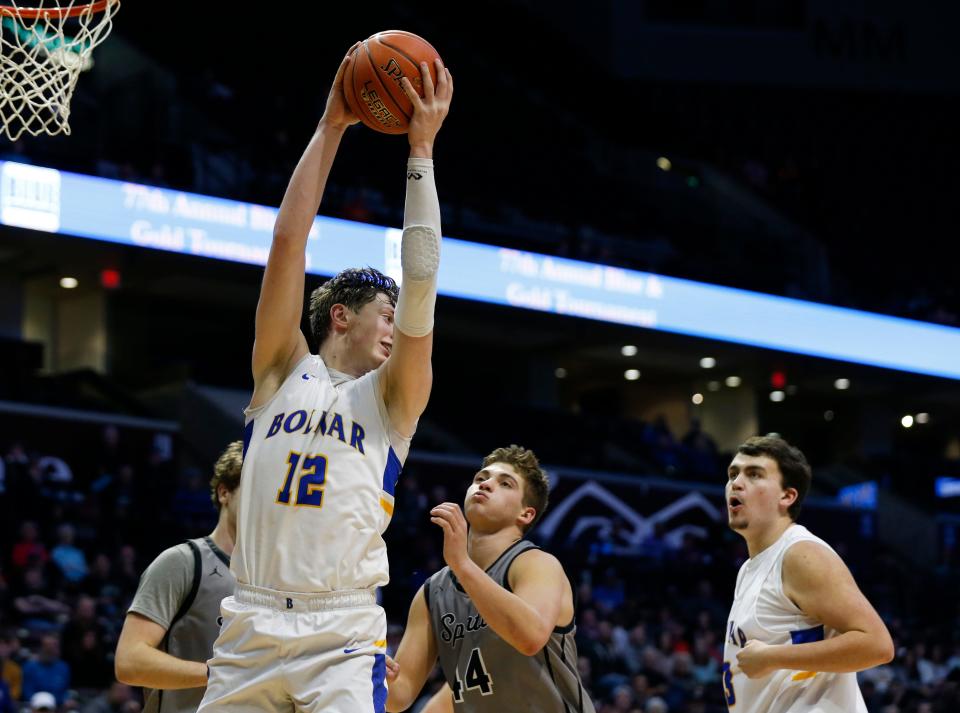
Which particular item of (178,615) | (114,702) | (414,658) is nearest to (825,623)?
(414,658)

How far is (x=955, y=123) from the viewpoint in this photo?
3045cm

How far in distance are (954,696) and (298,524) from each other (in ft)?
33.1

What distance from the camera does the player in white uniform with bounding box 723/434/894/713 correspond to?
4547 mm

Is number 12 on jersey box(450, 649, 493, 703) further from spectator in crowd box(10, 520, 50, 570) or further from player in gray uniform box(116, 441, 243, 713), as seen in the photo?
spectator in crowd box(10, 520, 50, 570)

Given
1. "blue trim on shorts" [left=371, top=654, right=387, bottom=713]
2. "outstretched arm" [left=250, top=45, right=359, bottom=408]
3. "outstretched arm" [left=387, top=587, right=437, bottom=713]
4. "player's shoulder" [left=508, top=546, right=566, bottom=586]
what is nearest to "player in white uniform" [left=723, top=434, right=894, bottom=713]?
"player's shoulder" [left=508, top=546, right=566, bottom=586]

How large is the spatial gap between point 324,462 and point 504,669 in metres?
1.43

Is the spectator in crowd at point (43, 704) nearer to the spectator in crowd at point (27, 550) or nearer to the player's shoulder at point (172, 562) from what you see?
the spectator in crowd at point (27, 550)

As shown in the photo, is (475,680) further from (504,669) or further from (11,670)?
(11,670)

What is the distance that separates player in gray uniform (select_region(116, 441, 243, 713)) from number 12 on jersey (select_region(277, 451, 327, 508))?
1.01 m

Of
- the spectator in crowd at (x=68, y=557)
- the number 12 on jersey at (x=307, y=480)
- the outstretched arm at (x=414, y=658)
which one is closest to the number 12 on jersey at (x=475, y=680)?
the outstretched arm at (x=414, y=658)

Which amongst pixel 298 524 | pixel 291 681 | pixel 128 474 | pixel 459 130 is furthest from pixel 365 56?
pixel 459 130

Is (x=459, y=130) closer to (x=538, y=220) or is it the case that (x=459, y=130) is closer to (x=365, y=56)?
(x=538, y=220)

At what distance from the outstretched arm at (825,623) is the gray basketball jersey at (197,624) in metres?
1.73

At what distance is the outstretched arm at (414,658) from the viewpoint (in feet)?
15.6
